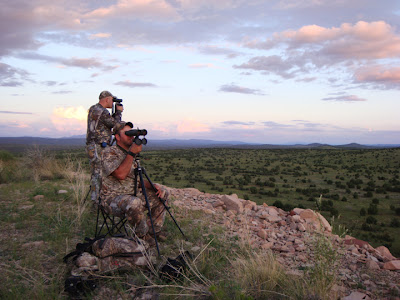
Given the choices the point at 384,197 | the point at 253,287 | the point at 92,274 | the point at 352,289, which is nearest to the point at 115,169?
the point at 92,274

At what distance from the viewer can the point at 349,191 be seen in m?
16.8

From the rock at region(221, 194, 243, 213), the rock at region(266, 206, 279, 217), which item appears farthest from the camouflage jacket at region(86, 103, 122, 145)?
the rock at region(266, 206, 279, 217)

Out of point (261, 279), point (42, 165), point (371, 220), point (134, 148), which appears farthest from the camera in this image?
point (42, 165)

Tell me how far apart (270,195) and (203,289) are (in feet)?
41.5

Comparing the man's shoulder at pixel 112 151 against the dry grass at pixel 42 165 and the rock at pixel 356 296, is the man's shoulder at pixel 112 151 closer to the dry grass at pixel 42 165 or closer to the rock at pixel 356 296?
the rock at pixel 356 296

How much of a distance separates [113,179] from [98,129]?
6.07 feet

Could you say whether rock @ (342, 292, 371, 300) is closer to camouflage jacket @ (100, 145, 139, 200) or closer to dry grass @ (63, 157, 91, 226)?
camouflage jacket @ (100, 145, 139, 200)

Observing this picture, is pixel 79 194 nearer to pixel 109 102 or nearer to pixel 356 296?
pixel 109 102

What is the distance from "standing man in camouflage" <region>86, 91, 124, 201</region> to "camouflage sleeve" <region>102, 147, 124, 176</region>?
5.26 ft

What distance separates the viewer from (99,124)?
6207mm

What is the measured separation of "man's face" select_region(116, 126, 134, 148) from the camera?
182 inches

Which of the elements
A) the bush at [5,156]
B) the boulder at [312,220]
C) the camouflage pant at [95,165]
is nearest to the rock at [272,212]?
the boulder at [312,220]

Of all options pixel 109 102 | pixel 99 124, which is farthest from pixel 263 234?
pixel 109 102

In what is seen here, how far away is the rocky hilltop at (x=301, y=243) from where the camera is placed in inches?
151
